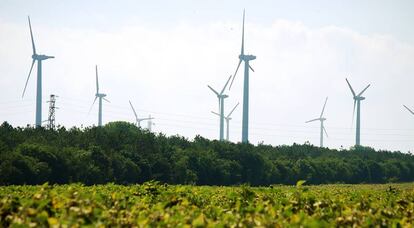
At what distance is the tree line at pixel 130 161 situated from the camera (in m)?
103

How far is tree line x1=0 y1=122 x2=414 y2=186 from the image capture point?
10319 centimetres

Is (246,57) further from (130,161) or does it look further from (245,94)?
(130,161)

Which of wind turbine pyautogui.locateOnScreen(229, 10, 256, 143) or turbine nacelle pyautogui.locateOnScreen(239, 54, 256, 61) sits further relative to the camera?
turbine nacelle pyautogui.locateOnScreen(239, 54, 256, 61)

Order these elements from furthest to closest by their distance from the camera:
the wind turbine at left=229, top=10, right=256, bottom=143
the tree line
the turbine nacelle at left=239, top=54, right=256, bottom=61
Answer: the turbine nacelle at left=239, top=54, right=256, bottom=61
the wind turbine at left=229, top=10, right=256, bottom=143
the tree line

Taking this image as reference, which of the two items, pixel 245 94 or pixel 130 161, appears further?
pixel 245 94

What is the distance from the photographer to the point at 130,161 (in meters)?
127

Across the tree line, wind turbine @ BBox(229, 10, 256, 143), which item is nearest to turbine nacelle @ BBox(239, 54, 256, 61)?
wind turbine @ BBox(229, 10, 256, 143)

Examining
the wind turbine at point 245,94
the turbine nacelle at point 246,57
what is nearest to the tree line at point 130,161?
the wind turbine at point 245,94

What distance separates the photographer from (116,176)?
121688 millimetres

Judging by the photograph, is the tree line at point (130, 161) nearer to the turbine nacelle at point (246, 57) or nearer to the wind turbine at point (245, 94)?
the wind turbine at point (245, 94)

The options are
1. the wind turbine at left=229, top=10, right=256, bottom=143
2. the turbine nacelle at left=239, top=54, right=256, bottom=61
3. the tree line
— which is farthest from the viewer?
the turbine nacelle at left=239, top=54, right=256, bottom=61

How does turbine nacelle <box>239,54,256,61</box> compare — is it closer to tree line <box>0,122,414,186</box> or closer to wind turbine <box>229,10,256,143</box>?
wind turbine <box>229,10,256,143</box>

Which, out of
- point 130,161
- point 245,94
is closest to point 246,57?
point 245,94

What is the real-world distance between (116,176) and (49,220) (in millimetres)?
110818
